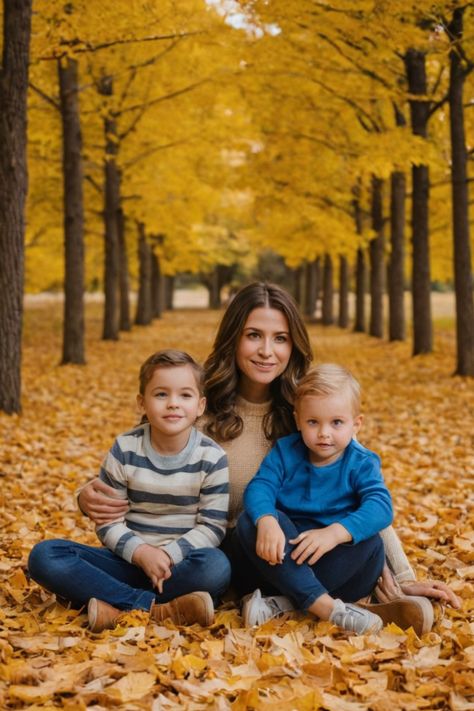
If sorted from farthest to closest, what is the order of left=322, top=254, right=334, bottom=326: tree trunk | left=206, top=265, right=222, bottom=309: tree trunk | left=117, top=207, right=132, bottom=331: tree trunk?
1. left=206, top=265, right=222, bottom=309: tree trunk
2. left=322, top=254, right=334, bottom=326: tree trunk
3. left=117, top=207, right=132, bottom=331: tree trunk

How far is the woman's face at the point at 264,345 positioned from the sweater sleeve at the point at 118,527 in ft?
2.38

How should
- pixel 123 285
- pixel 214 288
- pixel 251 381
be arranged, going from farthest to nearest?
pixel 214 288, pixel 123 285, pixel 251 381

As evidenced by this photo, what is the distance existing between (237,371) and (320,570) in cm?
106

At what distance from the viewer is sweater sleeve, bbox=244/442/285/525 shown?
3213mm

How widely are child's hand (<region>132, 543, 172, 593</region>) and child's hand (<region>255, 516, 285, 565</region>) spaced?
398mm

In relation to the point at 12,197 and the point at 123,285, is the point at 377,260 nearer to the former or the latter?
the point at 123,285

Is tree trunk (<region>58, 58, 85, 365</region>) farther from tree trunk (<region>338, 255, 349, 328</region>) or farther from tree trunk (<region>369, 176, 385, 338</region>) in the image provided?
tree trunk (<region>338, 255, 349, 328</region>)

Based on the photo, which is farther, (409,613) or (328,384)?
(328,384)

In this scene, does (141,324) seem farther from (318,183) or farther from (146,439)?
(146,439)

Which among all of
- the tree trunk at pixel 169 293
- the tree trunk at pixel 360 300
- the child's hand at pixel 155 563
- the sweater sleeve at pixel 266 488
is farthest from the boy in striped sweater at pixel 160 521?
the tree trunk at pixel 169 293

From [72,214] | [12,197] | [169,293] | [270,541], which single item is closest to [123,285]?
[72,214]

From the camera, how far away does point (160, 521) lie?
338 centimetres

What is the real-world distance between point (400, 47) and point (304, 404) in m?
7.19

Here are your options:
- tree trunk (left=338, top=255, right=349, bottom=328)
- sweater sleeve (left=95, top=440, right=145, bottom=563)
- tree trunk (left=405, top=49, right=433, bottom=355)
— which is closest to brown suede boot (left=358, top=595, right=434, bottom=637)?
sweater sleeve (left=95, top=440, right=145, bottom=563)
